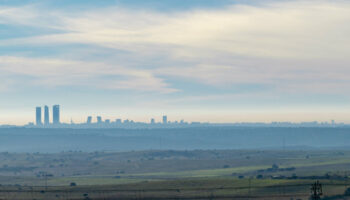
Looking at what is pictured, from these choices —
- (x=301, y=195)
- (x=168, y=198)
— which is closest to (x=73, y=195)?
(x=168, y=198)

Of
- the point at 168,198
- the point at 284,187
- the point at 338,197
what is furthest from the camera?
the point at 284,187

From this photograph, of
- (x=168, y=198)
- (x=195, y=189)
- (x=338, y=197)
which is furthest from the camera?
(x=195, y=189)

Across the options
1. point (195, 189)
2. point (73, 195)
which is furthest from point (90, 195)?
point (195, 189)

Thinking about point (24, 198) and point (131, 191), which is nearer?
point (24, 198)

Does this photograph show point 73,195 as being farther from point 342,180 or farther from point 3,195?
point 342,180

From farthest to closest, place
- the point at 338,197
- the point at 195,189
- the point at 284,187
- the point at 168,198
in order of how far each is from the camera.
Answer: the point at 195,189 → the point at 284,187 → the point at 168,198 → the point at 338,197

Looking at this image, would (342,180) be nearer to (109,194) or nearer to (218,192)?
(218,192)

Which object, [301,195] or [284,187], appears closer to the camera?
[301,195]

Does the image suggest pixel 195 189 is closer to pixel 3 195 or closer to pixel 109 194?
pixel 109 194
